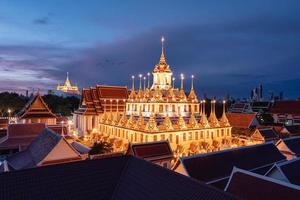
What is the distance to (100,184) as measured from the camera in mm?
7910

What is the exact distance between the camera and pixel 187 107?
96.1ft

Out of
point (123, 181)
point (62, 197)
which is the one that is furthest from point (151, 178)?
point (62, 197)

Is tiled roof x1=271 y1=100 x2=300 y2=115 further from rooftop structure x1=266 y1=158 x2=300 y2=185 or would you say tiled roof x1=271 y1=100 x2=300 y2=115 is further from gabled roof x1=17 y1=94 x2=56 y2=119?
gabled roof x1=17 y1=94 x2=56 y2=119

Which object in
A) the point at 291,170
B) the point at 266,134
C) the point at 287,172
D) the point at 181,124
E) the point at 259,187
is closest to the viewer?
the point at 259,187

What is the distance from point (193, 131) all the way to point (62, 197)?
2027 centimetres

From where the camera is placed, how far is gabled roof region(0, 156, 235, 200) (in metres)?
7.11

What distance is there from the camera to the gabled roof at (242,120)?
35156 millimetres

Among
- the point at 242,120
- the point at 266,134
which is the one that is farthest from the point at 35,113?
the point at 242,120

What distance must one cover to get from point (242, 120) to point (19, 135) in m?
28.9

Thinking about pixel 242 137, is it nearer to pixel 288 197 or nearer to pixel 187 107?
pixel 187 107

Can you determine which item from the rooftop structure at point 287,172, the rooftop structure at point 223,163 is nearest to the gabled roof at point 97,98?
the rooftop structure at point 223,163

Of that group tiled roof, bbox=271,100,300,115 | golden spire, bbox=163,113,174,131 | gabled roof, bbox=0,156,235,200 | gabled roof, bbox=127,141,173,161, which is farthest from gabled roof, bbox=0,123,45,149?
tiled roof, bbox=271,100,300,115

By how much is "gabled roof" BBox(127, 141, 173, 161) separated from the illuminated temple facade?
3.80m

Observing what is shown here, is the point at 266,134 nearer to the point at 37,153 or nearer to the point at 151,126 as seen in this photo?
the point at 151,126
